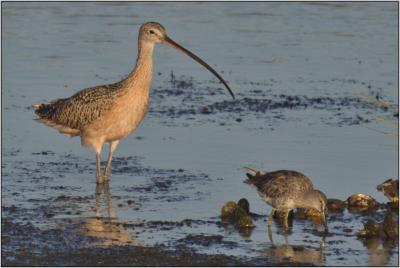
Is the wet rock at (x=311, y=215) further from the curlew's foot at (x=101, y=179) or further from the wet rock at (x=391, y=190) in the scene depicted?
the curlew's foot at (x=101, y=179)

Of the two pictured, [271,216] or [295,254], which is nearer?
[295,254]

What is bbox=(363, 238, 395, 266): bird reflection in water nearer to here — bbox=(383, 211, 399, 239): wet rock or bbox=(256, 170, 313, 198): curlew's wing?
bbox=(383, 211, 399, 239): wet rock

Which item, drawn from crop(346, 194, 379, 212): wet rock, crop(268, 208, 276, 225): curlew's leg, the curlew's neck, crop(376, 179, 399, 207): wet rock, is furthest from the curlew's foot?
crop(376, 179, 399, 207): wet rock

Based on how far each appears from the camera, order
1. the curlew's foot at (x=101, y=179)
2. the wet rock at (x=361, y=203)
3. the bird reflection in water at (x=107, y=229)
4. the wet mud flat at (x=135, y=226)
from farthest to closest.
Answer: the curlew's foot at (x=101, y=179)
the wet rock at (x=361, y=203)
the bird reflection in water at (x=107, y=229)
the wet mud flat at (x=135, y=226)

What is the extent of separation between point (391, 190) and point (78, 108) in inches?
138

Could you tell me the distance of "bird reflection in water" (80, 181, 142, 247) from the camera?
977 cm

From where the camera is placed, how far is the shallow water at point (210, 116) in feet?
35.1

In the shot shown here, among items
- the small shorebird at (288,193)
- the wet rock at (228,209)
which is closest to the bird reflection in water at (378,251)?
the small shorebird at (288,193)

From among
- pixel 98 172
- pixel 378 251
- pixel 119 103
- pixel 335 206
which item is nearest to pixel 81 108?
pixel 119 103

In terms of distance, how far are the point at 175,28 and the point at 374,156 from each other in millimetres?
7876

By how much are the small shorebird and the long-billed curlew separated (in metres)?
1.92

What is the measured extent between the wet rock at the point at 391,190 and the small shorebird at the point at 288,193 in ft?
3.02

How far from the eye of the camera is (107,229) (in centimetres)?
1023

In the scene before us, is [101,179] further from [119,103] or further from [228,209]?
[228,209]
